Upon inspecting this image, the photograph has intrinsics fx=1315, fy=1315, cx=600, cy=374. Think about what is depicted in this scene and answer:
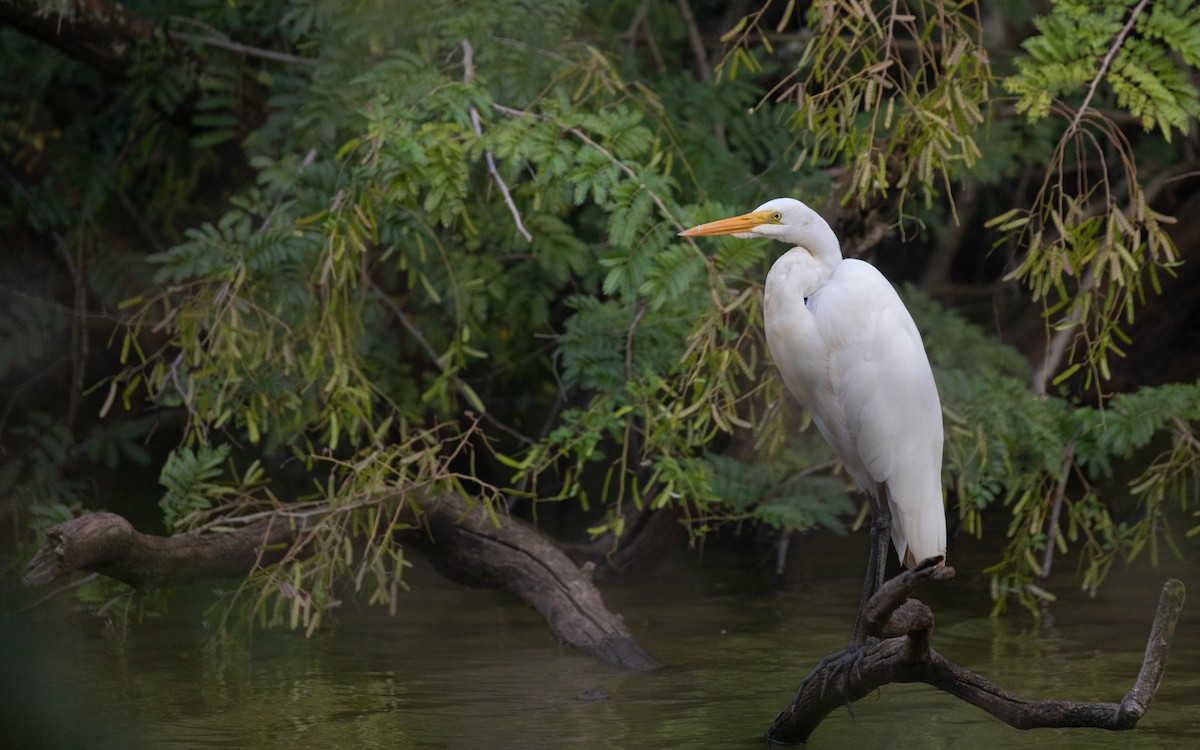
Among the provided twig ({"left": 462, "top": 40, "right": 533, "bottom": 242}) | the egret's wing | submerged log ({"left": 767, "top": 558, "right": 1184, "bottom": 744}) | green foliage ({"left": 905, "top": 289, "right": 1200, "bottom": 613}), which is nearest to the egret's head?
the egret's wing

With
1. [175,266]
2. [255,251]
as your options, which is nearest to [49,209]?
[175,266]

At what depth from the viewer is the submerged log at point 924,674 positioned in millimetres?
2340

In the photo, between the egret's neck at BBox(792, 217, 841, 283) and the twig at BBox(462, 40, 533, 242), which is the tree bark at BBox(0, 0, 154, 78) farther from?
the egret's neck at BBox(792, 217, 841, 283)

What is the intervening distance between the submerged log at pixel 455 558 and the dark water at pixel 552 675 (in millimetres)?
150

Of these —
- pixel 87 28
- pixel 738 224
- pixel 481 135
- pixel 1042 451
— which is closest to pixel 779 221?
pixel 738 224

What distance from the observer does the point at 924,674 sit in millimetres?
2742

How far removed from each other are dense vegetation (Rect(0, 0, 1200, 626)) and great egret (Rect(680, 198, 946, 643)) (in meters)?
0.30

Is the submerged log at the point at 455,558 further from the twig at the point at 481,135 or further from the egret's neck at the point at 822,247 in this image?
the egret's neck at the point at 822,247

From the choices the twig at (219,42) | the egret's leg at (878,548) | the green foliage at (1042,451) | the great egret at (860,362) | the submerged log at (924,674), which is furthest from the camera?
the twig at (219,42)

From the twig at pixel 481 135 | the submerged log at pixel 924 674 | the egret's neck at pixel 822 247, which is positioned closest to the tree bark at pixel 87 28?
the twig at pixel 481 135

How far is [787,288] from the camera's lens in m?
3.21

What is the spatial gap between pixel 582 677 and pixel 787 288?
5.03ft

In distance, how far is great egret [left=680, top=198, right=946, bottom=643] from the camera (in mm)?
3227

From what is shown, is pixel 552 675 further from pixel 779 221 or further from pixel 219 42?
pixel 219 42
